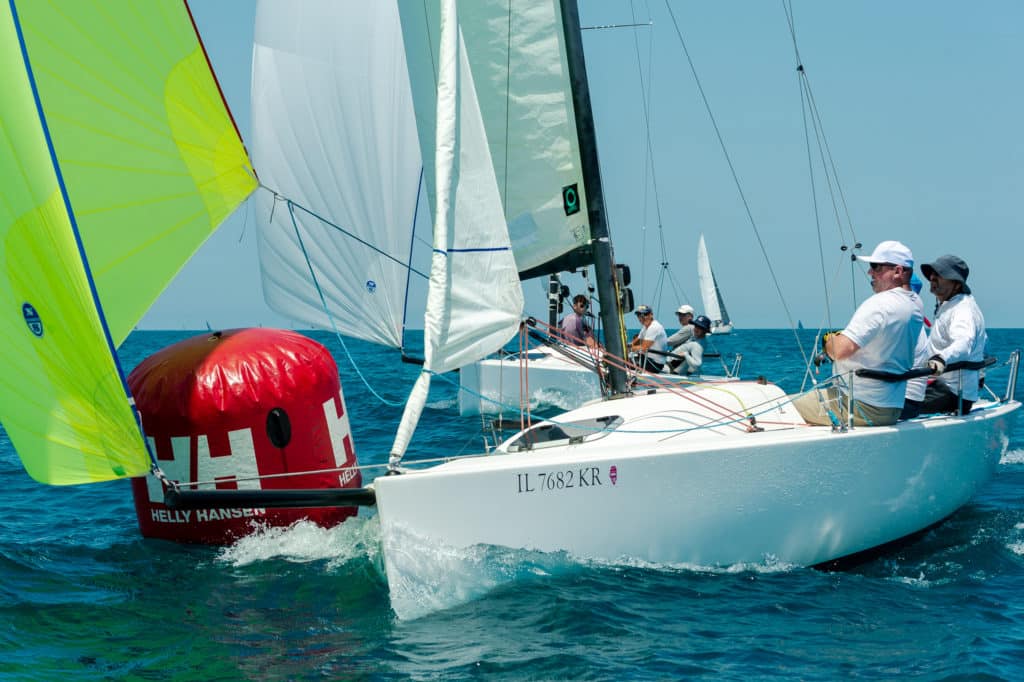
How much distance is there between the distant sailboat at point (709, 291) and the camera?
37.4 meters

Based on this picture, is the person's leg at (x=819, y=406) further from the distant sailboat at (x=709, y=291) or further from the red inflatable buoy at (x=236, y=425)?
the distant sailboat at (x=709, y=291)

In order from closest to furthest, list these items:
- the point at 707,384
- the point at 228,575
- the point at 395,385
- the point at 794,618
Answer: the point at 794,618 → the point at 228,575 → the point at 707,384 → the point at 395,385

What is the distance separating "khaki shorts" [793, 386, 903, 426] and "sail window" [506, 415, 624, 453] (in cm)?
116

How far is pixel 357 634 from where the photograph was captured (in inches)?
182

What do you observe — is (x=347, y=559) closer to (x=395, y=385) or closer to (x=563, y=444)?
(x=563, y=444)

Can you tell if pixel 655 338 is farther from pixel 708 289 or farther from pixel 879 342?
pixel 708 289

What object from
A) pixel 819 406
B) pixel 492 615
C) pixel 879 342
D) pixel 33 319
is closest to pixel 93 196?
pixel 33 319

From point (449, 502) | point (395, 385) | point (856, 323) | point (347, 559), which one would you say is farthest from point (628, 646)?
point (395, 385)

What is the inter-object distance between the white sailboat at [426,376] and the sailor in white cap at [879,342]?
19 centimetres

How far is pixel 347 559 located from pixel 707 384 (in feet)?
9.33

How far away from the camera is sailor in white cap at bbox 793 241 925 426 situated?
17.9ft

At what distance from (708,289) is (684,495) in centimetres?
3364

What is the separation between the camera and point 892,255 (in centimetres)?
554

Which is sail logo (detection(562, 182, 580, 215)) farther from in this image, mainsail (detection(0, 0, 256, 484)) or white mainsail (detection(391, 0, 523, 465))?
mainsail (detection(0, 0, 256, 484))
